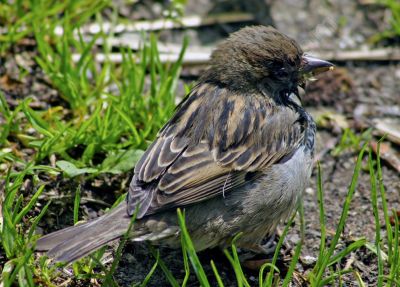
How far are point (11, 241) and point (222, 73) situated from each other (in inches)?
68.6

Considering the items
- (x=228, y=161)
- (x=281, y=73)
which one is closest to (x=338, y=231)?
(x=228, y=161)

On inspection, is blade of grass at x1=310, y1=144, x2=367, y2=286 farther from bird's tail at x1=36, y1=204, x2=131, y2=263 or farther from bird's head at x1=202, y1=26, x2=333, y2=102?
bird's tail at x1=36, y1=204, x2=131, y2=263

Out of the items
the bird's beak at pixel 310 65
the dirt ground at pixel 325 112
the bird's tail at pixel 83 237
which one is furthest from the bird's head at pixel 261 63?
the bird's tail at pixel 83 237

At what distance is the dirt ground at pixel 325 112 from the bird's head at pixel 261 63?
0.96 meters

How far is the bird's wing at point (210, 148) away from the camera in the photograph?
4082 mm

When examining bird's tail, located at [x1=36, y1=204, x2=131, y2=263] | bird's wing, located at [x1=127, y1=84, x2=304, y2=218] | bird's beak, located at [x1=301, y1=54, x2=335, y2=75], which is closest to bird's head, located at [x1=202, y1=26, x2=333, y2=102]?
bird's beak, located at [x1=301, y1=54, x2=335, y2=75]

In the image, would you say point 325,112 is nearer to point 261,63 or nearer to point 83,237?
point 261,63

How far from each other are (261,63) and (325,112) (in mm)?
1666

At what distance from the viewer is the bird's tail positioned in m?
3.70

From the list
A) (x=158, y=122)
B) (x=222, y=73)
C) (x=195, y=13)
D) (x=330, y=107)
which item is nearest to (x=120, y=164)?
(x=158, y=122)

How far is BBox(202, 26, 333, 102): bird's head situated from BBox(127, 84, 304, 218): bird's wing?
3.9 inches

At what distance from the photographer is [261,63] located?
4629mm

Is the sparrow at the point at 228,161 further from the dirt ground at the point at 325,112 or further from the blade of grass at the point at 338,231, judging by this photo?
the blade of grass at the point at 338,231

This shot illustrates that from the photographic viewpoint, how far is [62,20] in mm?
5898
